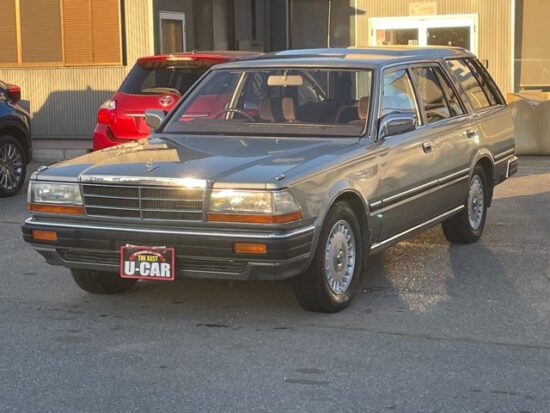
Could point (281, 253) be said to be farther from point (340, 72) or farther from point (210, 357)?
point (340, 72)

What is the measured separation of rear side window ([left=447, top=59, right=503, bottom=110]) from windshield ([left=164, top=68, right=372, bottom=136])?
160 centimetres

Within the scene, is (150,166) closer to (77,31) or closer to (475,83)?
(475,83)

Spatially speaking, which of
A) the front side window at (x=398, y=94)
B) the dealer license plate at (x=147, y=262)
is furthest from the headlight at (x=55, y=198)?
the front side window at (x=398, y=94)

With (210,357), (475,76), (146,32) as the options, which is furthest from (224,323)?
(146,32)

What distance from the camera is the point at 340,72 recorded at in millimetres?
6504

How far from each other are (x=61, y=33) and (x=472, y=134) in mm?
10245

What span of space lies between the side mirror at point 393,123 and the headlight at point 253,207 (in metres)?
1.26

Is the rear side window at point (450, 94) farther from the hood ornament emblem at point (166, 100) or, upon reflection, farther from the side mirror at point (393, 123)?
the hood ornament emblem at point (166, 100)

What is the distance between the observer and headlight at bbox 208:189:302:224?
5.05 metres

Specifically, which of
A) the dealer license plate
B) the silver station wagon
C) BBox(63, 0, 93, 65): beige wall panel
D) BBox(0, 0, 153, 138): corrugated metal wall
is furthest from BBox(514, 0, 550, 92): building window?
the dealer license plate

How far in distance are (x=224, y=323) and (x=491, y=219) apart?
4.36m

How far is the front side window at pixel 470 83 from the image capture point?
25.3 ft

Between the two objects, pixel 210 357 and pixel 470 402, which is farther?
pixel 210 357

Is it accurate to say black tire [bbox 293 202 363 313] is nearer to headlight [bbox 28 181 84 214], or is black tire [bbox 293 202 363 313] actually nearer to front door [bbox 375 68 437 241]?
front door [bbox 375 68 437 241]
